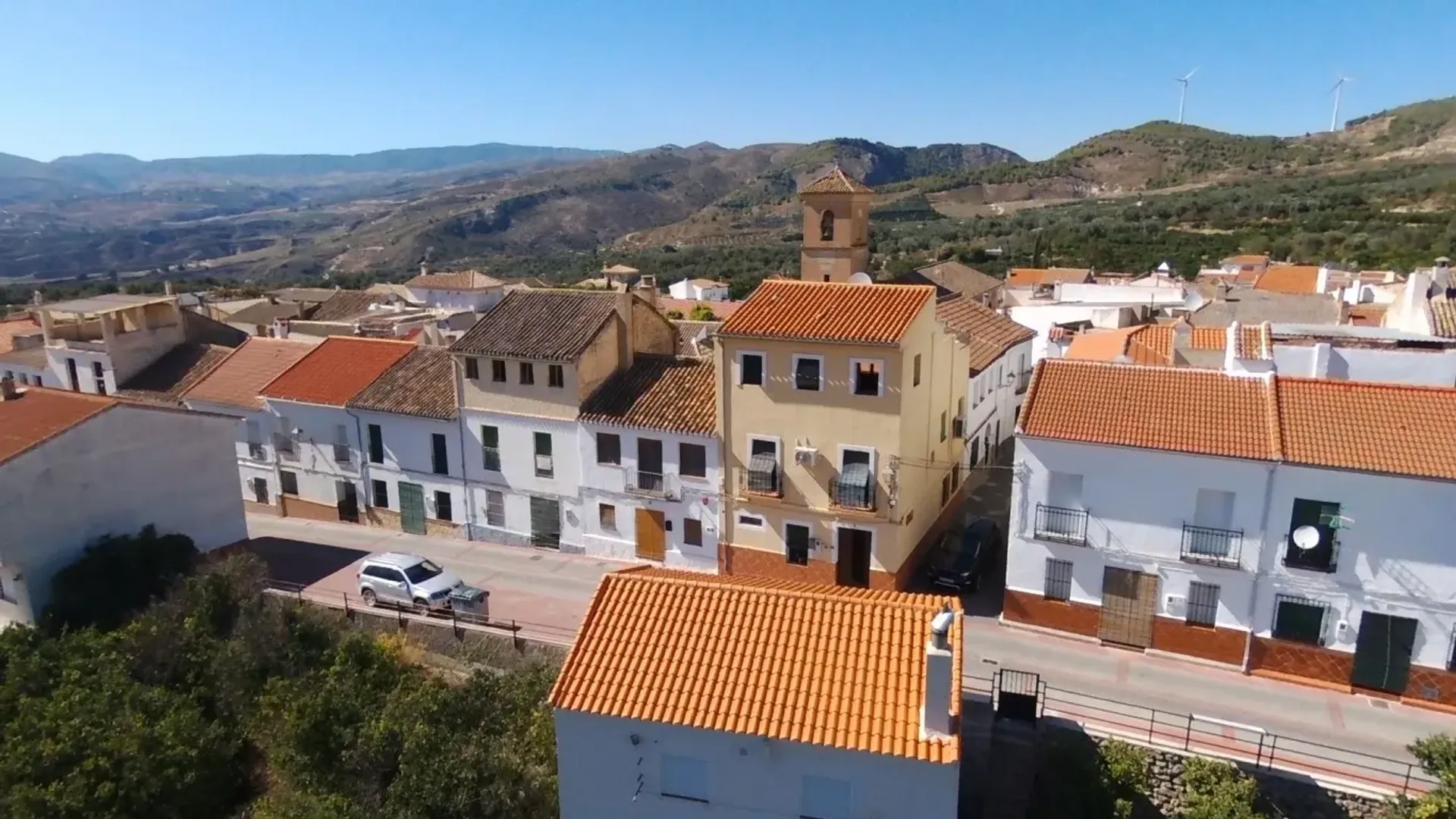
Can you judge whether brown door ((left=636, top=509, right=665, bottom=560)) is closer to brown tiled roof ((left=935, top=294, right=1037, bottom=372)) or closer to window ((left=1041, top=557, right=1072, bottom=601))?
brown tiled roof ((left=935, top=294, right=1037, bottom=372))

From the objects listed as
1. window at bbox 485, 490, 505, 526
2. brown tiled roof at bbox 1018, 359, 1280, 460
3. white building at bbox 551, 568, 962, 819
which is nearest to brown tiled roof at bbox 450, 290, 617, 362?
window at bbox 485, 490, 505, 526

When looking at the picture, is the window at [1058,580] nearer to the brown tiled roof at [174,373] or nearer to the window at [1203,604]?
the window at [1203,604]

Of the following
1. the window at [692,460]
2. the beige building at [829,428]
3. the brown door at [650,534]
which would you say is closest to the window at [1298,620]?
the beige building at [829,428]

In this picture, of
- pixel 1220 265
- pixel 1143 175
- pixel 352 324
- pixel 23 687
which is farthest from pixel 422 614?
pixel 1143 175

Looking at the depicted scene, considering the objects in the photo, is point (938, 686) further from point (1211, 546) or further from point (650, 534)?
point (650, 534)

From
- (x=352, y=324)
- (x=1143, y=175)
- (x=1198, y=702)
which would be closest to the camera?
(x=1198, y=702)

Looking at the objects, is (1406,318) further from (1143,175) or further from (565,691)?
(1143,175)

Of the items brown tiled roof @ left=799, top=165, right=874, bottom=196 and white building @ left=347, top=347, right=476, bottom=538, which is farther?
brown tiled roof @ left=799, top=165, right=874, bottom=196
